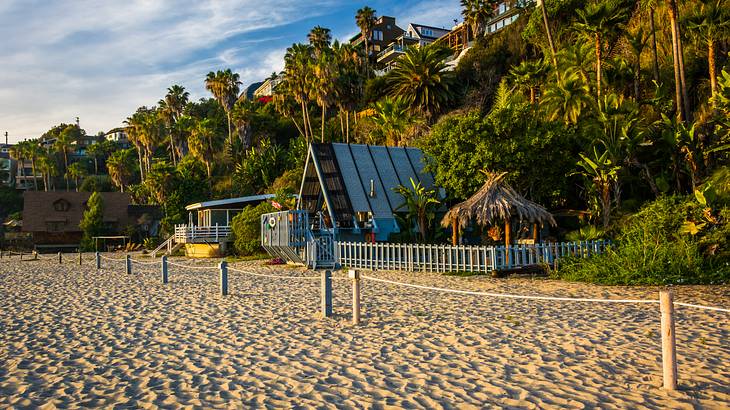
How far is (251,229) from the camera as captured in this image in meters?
30.8

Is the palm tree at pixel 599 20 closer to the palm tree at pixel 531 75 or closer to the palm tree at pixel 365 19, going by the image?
the palm tree at pixel 531 75

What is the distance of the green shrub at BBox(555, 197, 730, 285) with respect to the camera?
1466cm

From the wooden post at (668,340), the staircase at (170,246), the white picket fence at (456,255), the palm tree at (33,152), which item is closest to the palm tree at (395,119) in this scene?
the staircase at (170,246)

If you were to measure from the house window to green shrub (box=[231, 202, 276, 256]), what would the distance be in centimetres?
3326

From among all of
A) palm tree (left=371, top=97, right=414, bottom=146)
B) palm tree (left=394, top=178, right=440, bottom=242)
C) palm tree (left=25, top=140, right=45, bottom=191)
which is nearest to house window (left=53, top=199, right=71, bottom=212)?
palm tree (left=25, top=140, right=45, bottom=191)

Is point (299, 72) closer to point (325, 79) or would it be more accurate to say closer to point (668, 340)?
point (325, 79)

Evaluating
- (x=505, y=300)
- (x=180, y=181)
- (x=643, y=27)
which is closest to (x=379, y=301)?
(x=505, y=300)

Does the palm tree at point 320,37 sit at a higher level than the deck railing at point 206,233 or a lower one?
higher

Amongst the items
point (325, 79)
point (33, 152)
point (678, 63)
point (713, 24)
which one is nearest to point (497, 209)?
point (678, 63)

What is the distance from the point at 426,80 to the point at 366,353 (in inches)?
1202

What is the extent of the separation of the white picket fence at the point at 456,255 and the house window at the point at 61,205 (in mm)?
44499

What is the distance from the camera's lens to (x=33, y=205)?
179 feet

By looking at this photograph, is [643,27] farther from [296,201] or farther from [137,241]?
[137,241]

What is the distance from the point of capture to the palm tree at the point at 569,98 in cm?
2547
